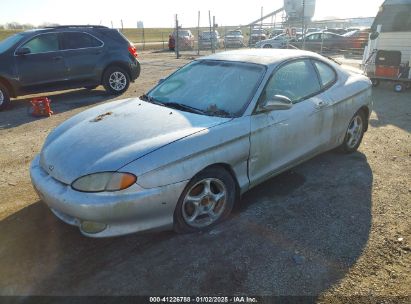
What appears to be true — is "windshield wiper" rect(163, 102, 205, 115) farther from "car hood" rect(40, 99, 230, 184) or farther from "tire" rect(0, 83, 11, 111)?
"tire" rect(0, 83, 11, 111)

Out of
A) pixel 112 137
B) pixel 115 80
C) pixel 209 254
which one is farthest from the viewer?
pixel 115 80

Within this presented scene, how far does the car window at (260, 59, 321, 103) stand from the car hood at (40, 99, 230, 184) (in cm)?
75

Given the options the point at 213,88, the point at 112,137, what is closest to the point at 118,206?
the point at 112,137

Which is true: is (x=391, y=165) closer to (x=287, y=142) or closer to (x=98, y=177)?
(x=287, y=142)

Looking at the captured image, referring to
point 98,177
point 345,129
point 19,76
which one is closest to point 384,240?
point 345,129

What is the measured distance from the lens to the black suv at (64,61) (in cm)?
834

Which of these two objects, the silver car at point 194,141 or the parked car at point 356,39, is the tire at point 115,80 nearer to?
the silver car at point 194,141

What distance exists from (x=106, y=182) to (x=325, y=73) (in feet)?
10.3

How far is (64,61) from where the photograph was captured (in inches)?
353

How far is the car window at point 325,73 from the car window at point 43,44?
22.5ft

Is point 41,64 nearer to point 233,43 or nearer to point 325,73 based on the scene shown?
point 325,73

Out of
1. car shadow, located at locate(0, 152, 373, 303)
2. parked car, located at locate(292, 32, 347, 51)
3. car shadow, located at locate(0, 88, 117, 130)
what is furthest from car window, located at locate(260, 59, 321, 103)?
parked car, located at locate(292, 32, 347, 51)

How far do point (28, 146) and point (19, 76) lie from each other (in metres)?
3.34

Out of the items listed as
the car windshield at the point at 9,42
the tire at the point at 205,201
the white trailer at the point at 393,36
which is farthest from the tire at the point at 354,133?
the car windshield at the point at 9,42
